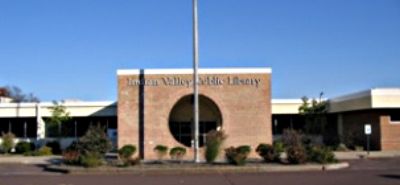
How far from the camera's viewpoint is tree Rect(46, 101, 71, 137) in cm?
5588

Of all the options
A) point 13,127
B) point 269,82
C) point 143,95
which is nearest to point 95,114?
point 13,127

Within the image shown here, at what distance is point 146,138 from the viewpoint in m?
39.8

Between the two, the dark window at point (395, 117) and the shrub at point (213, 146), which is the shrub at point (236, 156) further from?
the dark window at point (395, 117)

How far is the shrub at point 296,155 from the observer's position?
3138cm

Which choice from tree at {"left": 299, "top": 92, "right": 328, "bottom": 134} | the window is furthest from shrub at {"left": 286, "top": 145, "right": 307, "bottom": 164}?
tree at {"left": 299, "top": 92, "right": 328, "bottom": 134}

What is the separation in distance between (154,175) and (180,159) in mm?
8533

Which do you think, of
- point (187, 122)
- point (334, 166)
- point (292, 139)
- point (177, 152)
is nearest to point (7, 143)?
point (187, 122)

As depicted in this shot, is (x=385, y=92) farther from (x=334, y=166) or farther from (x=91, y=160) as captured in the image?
(x=91, y=160)

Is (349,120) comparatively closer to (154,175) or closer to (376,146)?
(376,146)

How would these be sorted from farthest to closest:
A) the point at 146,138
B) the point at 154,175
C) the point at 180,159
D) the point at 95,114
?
the point at 95,114 → the point at 146,138 → the point at 180,159 → the point at 154,175

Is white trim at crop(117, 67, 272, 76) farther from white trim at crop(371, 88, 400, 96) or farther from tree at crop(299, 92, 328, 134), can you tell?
tree at crop(299, 92, 328, 134)

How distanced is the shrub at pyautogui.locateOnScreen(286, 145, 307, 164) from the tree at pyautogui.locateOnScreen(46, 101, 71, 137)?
29.4 meters

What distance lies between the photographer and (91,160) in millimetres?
31406

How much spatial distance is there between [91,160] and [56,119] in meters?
25.5
